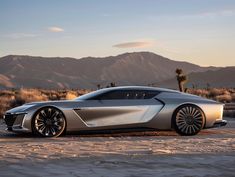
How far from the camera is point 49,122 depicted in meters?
12.9

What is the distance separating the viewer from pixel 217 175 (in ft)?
25.5

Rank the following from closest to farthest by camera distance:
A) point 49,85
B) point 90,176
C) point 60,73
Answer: point 90,176 → point 49,85 → point 60,73

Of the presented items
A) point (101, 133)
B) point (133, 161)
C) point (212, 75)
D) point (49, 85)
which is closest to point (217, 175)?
point (133, 161)

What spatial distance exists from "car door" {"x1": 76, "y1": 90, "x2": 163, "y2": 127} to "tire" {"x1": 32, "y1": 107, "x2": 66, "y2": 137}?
470mm

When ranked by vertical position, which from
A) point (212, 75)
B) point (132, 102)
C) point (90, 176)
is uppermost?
point (212, 75)

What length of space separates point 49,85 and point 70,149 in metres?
144

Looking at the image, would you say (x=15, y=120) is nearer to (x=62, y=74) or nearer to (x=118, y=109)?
(x=118, y=109)

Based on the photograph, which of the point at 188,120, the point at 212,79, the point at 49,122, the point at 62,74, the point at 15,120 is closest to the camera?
the point at 49,122

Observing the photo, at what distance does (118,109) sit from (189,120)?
5.95 feet

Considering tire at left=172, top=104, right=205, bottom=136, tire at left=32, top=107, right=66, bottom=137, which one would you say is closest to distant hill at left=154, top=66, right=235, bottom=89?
tire at left=172, top=104, right=205, bottom=136

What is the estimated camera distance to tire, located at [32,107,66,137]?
509 inches

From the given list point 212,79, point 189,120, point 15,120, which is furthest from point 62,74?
point 15,120

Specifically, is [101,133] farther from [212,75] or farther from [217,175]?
[212,75]

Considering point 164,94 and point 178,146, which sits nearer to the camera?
point 178,146
